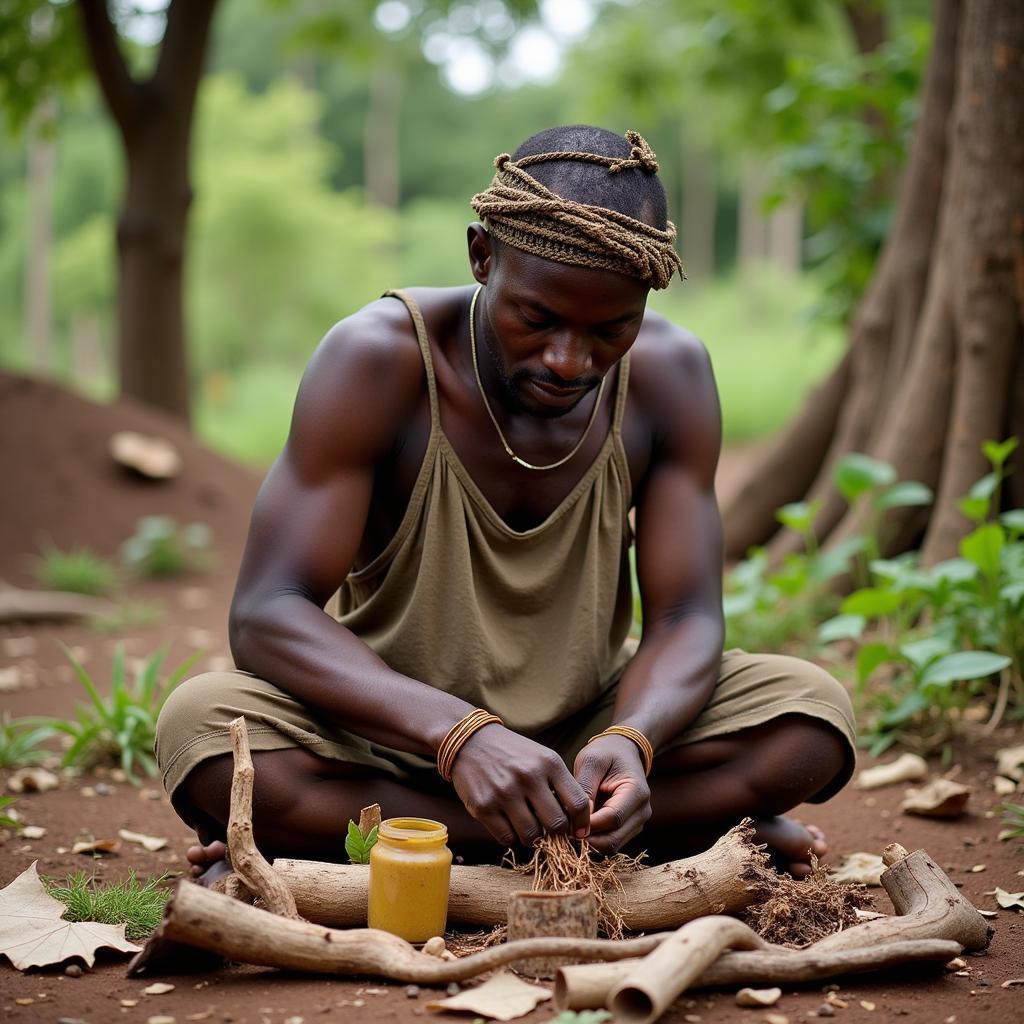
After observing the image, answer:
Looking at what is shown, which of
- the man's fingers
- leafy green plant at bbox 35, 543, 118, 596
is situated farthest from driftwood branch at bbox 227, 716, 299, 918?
leafy green plant at bbox 35, 543, 118, 596

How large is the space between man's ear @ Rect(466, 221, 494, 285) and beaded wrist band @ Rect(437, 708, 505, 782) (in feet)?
3.16

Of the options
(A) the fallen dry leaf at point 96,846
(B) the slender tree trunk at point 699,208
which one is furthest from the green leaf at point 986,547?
(B) the slender tree trunk at point 699,208

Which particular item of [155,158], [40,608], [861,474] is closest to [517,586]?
[861,474]

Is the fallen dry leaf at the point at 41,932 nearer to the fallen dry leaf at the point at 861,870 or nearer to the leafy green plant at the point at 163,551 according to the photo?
the fallen dry leaf at the point at 861,870

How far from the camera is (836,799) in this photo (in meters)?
3.64

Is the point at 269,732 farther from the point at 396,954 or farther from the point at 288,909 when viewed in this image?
the point at 396,954

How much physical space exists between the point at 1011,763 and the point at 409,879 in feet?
6.49

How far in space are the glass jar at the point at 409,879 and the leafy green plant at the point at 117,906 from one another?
49 centimetres

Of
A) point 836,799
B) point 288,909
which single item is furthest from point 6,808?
point 836,799

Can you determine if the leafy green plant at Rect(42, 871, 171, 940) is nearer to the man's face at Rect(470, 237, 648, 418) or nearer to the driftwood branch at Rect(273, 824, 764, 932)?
the driftwood branch at Rect(273, 824, 764, 932)

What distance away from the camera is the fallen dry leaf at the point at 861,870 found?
2.91 meters

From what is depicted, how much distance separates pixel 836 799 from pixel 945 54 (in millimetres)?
3313

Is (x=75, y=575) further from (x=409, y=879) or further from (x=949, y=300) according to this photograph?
(x=409, y=879)

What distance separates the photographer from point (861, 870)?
9.68 ft
